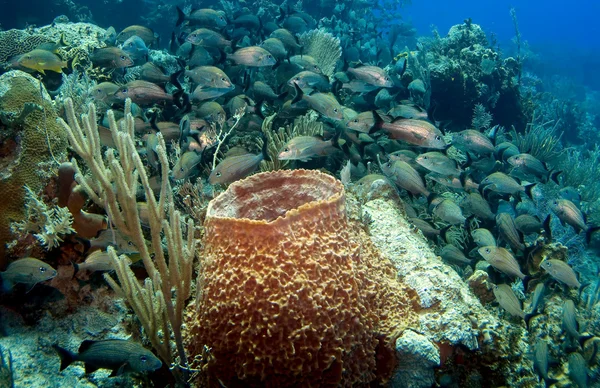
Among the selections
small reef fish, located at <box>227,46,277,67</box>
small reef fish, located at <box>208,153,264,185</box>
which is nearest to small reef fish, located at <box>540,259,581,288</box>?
small reef fish, located at <box>208,153,264,185</box>

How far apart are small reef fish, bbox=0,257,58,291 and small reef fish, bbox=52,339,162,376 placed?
95cm

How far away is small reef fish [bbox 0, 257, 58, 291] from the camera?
3.03 meters

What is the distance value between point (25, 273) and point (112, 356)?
128 centimetres

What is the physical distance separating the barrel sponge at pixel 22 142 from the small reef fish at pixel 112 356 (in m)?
1.69

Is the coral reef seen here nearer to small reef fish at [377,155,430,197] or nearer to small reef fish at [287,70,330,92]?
small reef fish at [377,155,430,197]

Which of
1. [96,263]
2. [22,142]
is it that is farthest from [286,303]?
[22,142]

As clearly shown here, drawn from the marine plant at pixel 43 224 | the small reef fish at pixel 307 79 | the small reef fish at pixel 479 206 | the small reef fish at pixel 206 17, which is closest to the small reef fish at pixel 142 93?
the small reef fish at pixel 307 79

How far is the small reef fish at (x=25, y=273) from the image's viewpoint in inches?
119

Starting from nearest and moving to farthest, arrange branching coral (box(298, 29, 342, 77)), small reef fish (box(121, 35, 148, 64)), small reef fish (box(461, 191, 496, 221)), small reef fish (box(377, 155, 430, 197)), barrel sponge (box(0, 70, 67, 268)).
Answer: barrel sponge (box(0, 70, 67, 268)) < small reef fish (box(377, 155, 430, 197)) < small reef fish (box(461, 191, 496, 221)) < small reef fish (box(121, 35, 148, 64)) < branching coral (box(298, 29, 342, 77))

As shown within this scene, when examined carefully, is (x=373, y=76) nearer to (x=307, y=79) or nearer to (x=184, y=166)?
(x=307, y=79)

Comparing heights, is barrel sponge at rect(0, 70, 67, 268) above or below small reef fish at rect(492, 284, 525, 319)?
above

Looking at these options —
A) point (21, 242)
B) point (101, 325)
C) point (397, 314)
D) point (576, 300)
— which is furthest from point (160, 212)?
point (576, 300)

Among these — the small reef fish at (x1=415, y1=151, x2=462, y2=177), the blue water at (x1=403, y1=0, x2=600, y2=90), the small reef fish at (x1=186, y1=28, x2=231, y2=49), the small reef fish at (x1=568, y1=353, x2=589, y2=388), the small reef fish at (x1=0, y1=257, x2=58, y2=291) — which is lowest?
the small reef fish at (x1=568, y1=353, x2=589, y2=388)

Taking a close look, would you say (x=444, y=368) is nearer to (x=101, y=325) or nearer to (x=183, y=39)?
(x=101, y=325)
